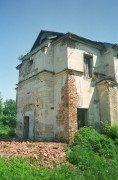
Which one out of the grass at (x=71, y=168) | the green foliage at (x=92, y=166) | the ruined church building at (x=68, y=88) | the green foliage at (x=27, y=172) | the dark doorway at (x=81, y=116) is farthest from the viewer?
the dark doorway at (x=81, y=116)

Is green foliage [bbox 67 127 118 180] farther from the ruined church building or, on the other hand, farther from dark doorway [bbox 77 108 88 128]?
dark doorway [bbox 77 108 88 128]

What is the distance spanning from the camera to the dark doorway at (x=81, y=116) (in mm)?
14366

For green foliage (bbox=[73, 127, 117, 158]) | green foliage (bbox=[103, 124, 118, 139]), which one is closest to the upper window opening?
green foliage (bbox=[103, 124, 118, 139])

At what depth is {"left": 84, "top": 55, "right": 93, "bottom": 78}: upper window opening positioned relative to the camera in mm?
15164

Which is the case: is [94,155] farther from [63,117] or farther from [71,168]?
[63,117]

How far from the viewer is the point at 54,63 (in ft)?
50.3

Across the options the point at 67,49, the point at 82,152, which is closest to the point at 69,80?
the point at 67,49

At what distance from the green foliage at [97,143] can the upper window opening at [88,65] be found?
4.67 meters

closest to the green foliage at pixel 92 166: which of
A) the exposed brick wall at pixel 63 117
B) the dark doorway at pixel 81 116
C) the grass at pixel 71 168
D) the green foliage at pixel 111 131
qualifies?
the grass at pixel 71 168

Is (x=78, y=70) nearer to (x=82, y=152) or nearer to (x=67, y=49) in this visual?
(x=67, y=49)

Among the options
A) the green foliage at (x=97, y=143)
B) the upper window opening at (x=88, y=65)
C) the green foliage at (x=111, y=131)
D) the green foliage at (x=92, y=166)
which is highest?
the upper window opening at (x=88, y=65)

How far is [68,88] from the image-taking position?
44.1ft

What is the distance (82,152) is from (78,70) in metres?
6.32

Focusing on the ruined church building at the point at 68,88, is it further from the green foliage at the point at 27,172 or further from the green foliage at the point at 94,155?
the green foliage at the point at 27,172
